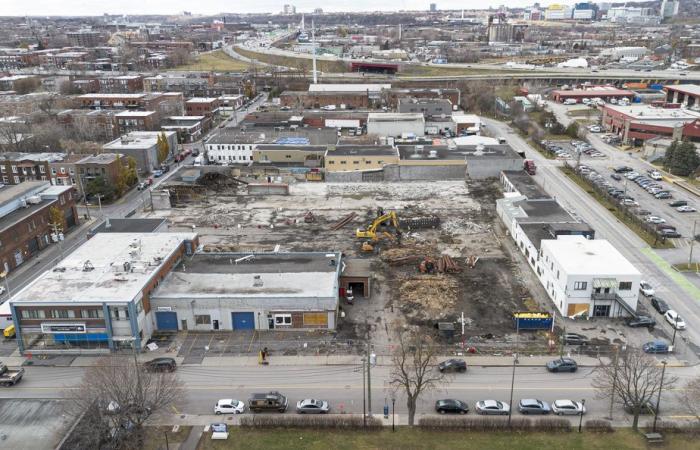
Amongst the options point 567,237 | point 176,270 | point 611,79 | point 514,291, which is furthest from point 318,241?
point 611,79

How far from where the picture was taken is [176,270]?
32.3m

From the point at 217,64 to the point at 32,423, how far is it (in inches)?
5547

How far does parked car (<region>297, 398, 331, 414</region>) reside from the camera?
22.7 meters

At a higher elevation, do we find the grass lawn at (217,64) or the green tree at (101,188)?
the grass lawn at (217,64)

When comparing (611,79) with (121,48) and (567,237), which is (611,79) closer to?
(567,237)

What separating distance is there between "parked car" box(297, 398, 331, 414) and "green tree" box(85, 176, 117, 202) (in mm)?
35723

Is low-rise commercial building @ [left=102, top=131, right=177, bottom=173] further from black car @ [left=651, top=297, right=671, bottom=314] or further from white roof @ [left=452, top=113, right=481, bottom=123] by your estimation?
black car @ [left=651, top=297, right=671, bottom=314]

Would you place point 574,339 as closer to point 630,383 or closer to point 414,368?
point 630,383

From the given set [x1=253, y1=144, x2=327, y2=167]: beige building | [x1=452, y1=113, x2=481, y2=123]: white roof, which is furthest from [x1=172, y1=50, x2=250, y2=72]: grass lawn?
[x1=253, y1=144, x2=327, y2=167]: beige building

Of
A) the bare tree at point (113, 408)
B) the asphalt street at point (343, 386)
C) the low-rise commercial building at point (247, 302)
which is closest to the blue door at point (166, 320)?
the low-rise commercial building at point (247, 302)

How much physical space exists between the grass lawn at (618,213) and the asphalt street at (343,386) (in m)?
16.9

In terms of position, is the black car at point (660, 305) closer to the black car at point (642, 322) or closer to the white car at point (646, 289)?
the white car at point (646, 289)

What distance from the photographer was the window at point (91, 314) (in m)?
27.2

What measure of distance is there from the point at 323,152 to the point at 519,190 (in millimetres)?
22352
